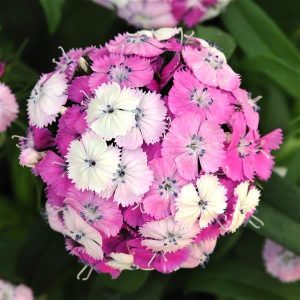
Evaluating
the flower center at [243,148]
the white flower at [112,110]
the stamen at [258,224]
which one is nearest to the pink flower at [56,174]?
the white flower at [112,110]

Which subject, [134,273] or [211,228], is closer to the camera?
[211,228]

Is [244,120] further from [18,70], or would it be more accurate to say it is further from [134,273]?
[18,70]

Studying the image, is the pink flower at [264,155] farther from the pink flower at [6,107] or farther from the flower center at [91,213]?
the pink flower at [6,107]

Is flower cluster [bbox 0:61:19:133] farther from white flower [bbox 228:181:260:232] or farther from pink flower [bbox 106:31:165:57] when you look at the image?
white flower [bbox 228:181:260:232]

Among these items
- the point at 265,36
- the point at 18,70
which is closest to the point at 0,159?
the point at 18,70

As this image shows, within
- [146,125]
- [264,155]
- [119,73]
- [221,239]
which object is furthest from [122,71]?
[221,239]

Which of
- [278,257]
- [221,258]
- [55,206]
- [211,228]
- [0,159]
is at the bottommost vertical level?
[0,159]

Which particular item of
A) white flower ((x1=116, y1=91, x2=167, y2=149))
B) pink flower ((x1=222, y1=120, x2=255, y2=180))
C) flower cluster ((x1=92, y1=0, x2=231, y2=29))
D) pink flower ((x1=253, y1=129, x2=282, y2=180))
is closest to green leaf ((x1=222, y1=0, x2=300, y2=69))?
flower cluster ((x1=92, y1=0, x2=231, y2=29))
